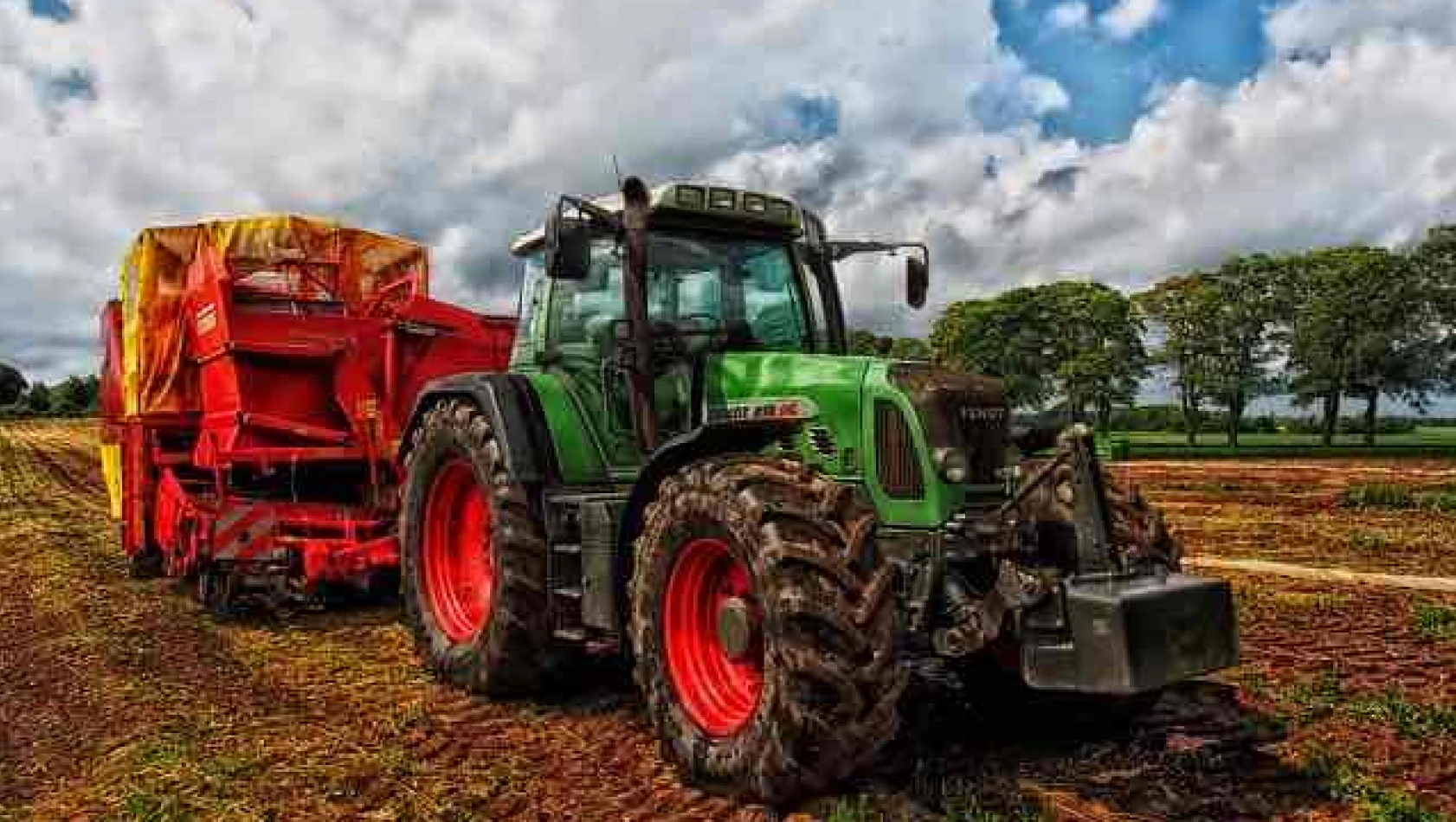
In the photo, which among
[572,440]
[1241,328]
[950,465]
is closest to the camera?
[950,465]

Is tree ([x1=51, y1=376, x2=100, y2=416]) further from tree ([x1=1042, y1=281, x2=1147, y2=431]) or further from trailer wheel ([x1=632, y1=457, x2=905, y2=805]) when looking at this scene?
trailer wheel ([x1=632, y1=457, x2=905, y2=805])

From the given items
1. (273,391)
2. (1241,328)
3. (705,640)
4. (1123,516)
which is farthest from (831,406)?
(1241,328)

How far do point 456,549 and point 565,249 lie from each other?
2767 mm

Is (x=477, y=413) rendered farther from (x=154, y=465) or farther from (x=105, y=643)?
(x=154, y=465)

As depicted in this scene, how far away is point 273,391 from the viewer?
975cm

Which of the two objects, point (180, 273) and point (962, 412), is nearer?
point (962, 412)

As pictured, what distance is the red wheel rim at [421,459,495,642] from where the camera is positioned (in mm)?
7391

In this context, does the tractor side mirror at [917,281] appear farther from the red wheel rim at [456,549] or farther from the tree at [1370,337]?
the tree at [1370,337]

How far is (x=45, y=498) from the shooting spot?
67.8ft

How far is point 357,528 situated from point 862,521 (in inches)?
231

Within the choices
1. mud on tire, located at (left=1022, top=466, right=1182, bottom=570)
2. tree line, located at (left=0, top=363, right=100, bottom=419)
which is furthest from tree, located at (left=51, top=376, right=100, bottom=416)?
mud on tire, located at (left=1022, top=466, right=1182, bottom=570)

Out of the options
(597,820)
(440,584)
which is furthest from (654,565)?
(440,584)

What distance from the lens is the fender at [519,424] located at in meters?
6.48

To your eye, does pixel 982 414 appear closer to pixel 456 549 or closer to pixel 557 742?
pixel 557 742
